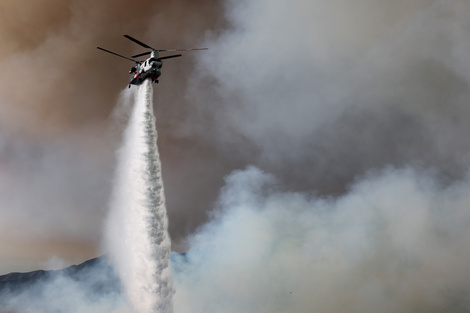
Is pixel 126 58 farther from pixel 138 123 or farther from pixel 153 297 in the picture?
pixel 153 297

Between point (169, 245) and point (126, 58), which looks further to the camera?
point (169, 245)

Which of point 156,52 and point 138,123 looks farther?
point 138,123

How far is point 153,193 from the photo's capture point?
125 metres

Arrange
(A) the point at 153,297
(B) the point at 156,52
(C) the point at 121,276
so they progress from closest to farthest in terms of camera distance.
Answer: (B) the point at 156,52 < (A) the point at 153,297 < (C) the point at 121,276

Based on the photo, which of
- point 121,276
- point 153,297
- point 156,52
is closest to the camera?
point 156,52

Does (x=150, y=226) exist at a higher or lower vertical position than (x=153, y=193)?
lower

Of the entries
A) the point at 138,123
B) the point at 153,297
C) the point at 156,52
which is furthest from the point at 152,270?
the point at 156,52

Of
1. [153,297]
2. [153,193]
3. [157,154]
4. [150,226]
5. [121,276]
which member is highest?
[157,154]

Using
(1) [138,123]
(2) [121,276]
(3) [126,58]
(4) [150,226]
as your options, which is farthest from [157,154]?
(2) [121,276]

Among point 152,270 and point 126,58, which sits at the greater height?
point 126,58

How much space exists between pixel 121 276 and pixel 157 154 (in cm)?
3969

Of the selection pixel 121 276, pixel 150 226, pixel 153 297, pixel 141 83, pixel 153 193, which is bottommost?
pixel 153 297

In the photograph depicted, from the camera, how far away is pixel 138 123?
127m

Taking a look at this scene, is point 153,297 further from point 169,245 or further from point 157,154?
point 157,154
